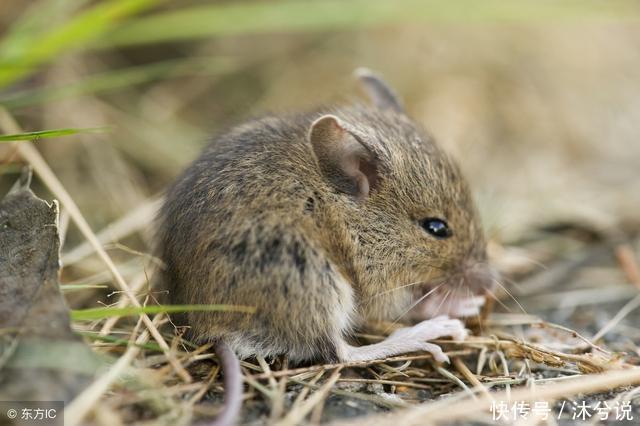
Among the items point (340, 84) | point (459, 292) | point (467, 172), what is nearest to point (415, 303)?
point (459, 292)

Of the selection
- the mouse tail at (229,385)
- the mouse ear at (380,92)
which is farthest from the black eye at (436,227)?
the mouse tail at (229,385)

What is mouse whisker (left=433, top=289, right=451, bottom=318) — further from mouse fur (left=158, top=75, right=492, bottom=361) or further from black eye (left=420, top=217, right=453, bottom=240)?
black eye (left=420, top=217, right=453, bottom=240)

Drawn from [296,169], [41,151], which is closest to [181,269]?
[296,169]

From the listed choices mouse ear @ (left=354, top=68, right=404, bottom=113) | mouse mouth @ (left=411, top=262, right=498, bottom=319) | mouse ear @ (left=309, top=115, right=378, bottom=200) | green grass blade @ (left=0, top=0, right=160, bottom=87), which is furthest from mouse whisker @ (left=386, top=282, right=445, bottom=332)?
green grass blade @ (left=0, top=0, right=160, bottom=87)

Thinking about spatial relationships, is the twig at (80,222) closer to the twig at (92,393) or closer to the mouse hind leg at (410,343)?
the twig at (92,393)

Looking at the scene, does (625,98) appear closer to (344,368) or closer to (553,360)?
(553,360)

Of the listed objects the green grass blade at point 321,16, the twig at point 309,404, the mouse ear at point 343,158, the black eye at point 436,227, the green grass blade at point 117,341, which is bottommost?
the twig at point 309,404
